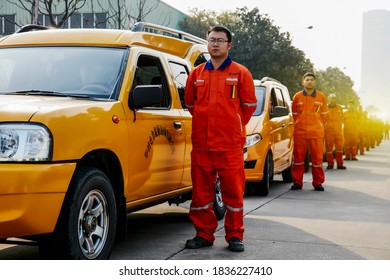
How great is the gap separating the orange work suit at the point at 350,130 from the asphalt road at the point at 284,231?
35.9 ft

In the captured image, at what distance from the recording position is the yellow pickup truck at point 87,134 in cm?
439

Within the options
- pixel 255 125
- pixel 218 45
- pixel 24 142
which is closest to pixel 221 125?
pixel 218 45

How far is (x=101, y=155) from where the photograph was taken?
207 inches

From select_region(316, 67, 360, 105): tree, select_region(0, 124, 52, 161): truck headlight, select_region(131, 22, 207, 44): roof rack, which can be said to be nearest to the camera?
select_region(0, 124, 52, 161): truck headlight

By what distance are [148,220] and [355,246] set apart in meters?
2.67

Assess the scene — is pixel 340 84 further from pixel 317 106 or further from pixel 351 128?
pixel 317 106

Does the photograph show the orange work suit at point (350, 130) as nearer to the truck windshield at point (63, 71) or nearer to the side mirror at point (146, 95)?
the truck windshield at point (63, 71)

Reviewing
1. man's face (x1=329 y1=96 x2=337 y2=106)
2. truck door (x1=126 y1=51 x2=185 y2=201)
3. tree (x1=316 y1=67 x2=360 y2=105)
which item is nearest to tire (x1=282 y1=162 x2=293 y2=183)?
man's face (x1=329 y1=96 x2=337 y2=106)

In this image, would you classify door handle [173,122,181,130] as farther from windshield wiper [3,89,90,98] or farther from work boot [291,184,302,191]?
work boot [291,184,302,191]

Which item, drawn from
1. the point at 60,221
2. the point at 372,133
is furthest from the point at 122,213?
the point at 372,133

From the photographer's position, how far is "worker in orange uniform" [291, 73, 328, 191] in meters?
11.9

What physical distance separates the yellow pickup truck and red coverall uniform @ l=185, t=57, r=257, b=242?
14.4 inches

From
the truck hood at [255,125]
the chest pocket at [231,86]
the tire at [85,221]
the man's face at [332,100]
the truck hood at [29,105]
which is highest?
the chest pocket at [231,86]

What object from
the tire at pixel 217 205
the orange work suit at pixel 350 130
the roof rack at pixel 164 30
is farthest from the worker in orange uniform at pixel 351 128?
the tire at pixel 217 205
